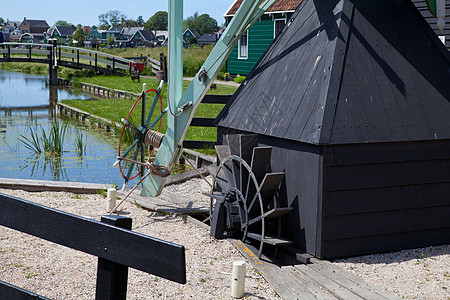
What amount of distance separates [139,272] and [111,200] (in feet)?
9.07

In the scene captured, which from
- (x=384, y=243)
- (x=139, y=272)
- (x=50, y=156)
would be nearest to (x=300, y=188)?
(x=384, y=243)

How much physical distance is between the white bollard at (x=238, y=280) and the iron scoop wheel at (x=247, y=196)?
4.05ft

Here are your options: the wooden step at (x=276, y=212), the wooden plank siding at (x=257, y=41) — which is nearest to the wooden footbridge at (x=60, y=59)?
the wooden plank siding at (x=257, y=41)

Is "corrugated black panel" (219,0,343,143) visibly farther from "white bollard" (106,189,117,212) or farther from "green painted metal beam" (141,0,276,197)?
"white bollard" (106,189,117,212)

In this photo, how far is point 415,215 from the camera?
6438 mm

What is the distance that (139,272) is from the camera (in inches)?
227

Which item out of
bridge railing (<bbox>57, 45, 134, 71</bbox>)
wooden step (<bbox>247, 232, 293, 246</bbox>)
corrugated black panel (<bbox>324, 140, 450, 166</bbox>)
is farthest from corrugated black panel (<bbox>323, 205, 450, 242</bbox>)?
bridge railing (<bbox>57, 45, 134, 71</bbox>)

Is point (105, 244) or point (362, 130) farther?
point (362, 130)

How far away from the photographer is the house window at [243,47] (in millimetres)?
29047

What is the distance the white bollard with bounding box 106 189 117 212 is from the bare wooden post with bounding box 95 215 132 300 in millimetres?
5865

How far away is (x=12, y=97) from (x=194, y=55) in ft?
52.1

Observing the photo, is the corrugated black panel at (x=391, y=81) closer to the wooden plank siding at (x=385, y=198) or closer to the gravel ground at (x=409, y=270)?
the wooden plank siding at (x=385, y=198)

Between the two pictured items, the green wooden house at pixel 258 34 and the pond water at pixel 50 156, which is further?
the green wooden house at pixel 258 34

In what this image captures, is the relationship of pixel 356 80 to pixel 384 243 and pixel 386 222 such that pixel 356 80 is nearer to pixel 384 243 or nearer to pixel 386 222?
pixel 386 222
